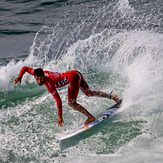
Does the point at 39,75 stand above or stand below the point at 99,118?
above

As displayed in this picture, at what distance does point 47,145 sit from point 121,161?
171 centimetres

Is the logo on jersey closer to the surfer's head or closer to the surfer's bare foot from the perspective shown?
the surfer's head

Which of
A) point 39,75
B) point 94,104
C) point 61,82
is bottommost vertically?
point 94,104

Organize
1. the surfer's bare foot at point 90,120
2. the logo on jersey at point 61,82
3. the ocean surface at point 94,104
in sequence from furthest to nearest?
1. the surfer's bare foot at point 90,120
2. the logo on jersey at point 61,82
3. the ocean surface at point 94,104

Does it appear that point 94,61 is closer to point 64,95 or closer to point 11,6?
point 64,95

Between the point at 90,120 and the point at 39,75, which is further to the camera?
the point at 90,120

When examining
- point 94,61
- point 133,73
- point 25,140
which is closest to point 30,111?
point 25,140

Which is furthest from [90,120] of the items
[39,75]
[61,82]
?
[39,75]

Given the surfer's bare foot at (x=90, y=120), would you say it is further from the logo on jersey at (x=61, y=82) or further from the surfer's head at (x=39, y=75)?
the surfer's head at (x=39, y=75)

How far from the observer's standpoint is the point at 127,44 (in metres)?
10.5

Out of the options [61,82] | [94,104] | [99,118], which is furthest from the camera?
[94,104]

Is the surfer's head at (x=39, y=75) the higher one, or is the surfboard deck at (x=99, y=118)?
the surfer's head at (x=39, y=75)

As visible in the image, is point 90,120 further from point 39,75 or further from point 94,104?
point 39,75

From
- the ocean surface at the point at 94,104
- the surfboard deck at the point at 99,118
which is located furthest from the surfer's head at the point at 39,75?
the ocean surface at the point at 94,104
